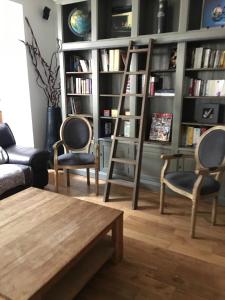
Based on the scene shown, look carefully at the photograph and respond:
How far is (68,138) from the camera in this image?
3404mm

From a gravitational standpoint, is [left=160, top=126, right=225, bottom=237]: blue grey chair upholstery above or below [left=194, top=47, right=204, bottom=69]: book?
below

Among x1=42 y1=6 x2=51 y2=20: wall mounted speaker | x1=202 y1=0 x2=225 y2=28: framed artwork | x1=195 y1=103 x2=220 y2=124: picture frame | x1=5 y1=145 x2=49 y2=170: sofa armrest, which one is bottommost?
x1=5 y1=145 x2=49 y2=170: sofa armrest

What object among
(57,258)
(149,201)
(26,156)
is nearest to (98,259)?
(57,258)

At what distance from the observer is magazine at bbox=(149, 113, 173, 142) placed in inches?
123

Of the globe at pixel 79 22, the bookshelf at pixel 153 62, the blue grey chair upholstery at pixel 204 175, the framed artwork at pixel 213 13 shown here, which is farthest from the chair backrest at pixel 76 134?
the framed artwork at pixel 213 13

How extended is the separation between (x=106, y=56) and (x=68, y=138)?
1.18 metres

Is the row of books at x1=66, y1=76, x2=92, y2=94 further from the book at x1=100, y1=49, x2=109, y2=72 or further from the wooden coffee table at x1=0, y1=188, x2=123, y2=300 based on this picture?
the wooden coffee table at x1=0, y1=188, x2=123, y2=300

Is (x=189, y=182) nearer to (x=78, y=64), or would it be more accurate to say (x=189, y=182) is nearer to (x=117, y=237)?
(x=117, y=237)

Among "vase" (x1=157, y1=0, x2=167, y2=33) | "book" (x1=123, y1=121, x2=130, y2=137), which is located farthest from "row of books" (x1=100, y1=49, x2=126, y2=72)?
"book" (x1=123, y1=121, x2=130, y2=137)

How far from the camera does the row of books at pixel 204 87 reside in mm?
2717

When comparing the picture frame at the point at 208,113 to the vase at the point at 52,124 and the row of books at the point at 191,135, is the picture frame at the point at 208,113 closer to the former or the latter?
the row of books at the point at 191,135

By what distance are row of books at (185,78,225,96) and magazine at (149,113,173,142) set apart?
0.40m

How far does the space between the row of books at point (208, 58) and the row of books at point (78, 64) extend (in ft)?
4.67

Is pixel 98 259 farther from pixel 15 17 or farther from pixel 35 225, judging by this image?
pixel 15 17
